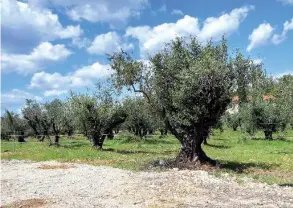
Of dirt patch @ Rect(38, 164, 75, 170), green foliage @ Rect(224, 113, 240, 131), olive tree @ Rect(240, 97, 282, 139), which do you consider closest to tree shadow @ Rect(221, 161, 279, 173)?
dirt patch @ Rect(38, 164, 75, 170)

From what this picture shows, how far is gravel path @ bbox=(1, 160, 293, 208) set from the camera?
17.0 meters

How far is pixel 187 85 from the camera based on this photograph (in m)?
26.0

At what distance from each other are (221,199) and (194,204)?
61.6 inches

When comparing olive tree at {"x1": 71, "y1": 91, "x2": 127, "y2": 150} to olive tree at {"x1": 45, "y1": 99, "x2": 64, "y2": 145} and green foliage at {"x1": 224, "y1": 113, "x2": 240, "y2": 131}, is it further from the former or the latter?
green foliage at {"x1": 224, "y1": 113, "x2": 240, "y2": 131}

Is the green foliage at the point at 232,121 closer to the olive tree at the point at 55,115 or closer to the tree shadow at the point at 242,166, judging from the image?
A: the olive tree at the point at 55,115

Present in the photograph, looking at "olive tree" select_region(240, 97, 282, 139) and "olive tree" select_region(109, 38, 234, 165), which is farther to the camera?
"olive tree" select_region(240, 97, 282, 139)

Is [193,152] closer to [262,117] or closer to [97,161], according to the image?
[97,161]

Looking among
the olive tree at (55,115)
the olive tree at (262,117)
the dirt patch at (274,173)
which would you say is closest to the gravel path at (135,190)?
the dirt patch at (274,173)

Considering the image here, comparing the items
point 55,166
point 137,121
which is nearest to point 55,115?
point 137,121

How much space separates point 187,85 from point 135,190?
894 cm

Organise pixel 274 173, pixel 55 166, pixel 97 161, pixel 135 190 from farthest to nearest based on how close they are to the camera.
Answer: pixel 97 161 → pixel 55 166 → pixel 274 173 → pixel 135 190

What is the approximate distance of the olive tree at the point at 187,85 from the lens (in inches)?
1016

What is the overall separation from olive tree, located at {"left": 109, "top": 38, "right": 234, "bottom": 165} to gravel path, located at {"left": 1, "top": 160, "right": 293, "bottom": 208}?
4.16 metres

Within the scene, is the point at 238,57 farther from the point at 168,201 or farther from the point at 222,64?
the point at 168,201
